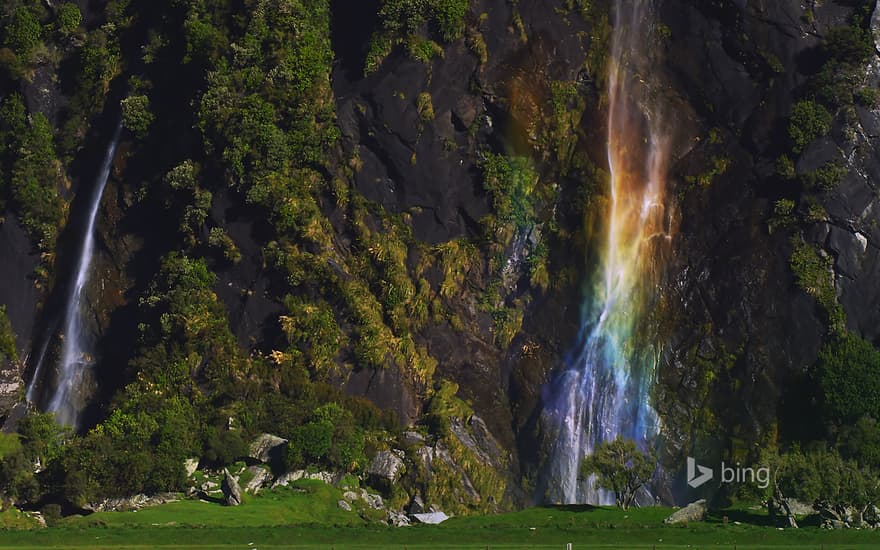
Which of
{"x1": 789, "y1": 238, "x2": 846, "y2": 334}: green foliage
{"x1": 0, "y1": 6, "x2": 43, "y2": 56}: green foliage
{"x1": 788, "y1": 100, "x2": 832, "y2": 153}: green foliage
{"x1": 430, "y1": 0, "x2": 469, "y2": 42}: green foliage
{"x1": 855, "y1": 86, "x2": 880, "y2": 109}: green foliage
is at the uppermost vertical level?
{"x1": 0, "y1": 6, "x2": 43, "y2": 56}: green foliage

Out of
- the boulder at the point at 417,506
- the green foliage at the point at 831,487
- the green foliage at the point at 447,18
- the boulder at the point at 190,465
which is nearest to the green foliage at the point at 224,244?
the boulder at the point at 190,465

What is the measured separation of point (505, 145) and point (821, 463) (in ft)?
76.7

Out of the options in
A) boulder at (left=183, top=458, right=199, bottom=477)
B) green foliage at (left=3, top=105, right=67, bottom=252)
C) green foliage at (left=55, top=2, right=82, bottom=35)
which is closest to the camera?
boulder at (left=183, top=458, right=199, bottom=477)

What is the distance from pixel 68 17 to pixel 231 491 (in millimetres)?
31548

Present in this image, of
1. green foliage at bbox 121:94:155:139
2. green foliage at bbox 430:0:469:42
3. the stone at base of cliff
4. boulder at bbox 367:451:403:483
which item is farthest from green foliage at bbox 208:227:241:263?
the stone at base of cliff

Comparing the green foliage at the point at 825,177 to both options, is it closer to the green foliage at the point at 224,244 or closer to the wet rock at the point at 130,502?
the green foliage at the point at 224,244

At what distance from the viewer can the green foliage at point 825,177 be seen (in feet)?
279

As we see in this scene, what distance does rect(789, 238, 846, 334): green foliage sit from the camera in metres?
83.8

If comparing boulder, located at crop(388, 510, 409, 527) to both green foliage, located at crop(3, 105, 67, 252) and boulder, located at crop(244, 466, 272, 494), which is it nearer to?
boulder, located at crop(244, 466, 272, 494)

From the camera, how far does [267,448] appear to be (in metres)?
82.8

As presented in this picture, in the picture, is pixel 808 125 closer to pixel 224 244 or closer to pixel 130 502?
pixel 224 244

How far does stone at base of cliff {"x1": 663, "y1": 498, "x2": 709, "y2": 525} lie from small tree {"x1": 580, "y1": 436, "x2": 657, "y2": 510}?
360cm

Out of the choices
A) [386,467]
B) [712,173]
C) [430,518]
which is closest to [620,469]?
[430,518]

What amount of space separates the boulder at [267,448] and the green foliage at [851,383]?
24460 mm
